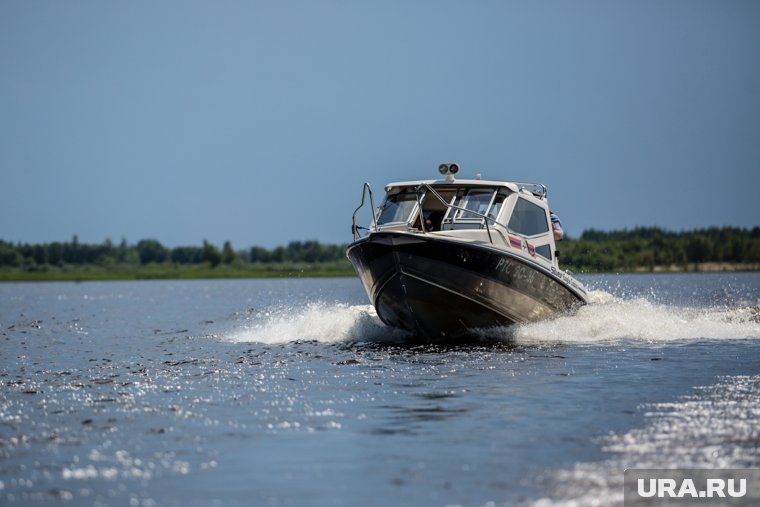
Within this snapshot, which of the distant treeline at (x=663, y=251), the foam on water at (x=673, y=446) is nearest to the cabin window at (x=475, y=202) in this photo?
the foam on water at (x=673, y=446)

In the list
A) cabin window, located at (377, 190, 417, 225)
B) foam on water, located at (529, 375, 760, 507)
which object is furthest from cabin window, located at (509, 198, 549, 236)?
foam on water, located at (529, 375, 760, 507)

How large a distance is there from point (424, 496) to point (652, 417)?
4454 millimetres

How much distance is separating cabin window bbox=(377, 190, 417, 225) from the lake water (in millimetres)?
2998

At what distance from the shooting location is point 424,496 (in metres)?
8.09

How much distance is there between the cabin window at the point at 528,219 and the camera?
2106cm

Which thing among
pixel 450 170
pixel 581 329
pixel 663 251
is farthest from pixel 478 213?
pixel 663 251

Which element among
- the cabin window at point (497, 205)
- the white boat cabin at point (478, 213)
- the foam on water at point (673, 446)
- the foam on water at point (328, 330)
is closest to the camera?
the foam on water at point (673, 446)

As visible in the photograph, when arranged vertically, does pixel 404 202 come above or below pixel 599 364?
above

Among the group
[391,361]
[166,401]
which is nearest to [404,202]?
[391,361]

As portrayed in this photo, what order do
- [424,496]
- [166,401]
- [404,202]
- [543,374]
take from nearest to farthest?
[424,496] < [166,401] < [543,374] < [404,202]

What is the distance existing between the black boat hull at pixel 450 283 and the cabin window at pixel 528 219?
99cm

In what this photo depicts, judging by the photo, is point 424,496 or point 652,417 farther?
point 652,417

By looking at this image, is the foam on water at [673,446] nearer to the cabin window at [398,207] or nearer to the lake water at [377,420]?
the lake water at [377,420]

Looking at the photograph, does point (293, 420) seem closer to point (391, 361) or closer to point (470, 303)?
point (391, 361)
